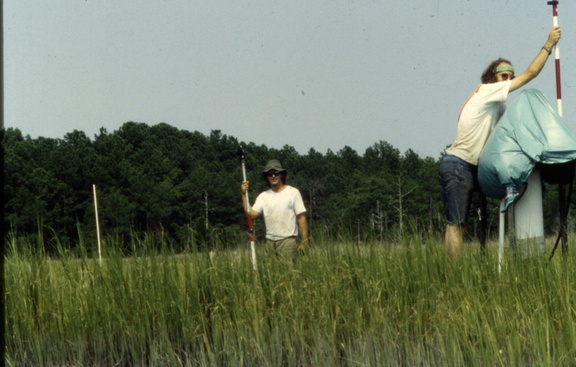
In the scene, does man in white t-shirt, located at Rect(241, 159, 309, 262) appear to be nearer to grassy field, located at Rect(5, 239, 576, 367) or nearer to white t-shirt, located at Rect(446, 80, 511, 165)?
grassy field, located at Rect(5, 239, 576, 367)

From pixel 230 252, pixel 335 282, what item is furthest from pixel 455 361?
pixel 230 252

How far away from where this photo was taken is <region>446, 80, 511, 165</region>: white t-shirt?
507cm

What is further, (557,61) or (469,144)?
(557,61)

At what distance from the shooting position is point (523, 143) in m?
4.62

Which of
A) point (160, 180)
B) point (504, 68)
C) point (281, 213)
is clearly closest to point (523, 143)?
point (504, 68)

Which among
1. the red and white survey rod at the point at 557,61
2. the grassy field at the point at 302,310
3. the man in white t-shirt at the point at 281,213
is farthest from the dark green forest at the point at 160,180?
the grassy field at the point at 302,310

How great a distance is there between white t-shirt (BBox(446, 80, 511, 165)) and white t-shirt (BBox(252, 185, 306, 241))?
7.62 ft

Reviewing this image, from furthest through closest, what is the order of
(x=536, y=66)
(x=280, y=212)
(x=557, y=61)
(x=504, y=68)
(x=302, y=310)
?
(x=280, y=212), (x=557, y=61), (x=504, y=68), (x=536, y=66), (x=302, y=310)

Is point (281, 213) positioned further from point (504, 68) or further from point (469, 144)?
point (504, 68)

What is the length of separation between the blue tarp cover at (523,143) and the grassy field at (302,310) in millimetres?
493

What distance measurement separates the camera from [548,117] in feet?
15.5

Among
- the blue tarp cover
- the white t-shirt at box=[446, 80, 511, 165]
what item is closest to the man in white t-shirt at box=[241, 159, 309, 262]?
the white t-shirt at box=[446, 80, 511, 165]

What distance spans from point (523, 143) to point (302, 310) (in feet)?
5.37

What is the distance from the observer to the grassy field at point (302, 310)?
145 inches
